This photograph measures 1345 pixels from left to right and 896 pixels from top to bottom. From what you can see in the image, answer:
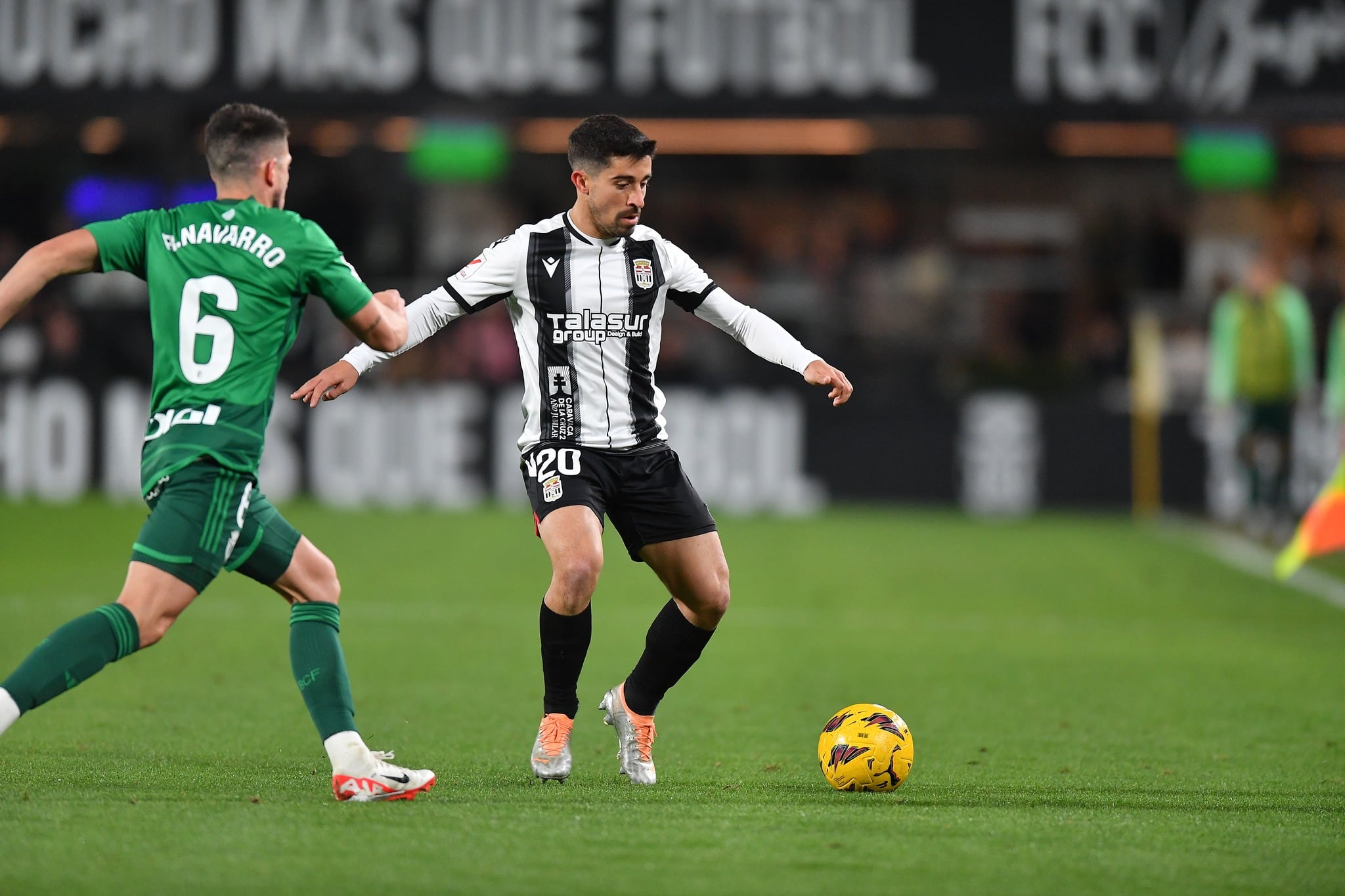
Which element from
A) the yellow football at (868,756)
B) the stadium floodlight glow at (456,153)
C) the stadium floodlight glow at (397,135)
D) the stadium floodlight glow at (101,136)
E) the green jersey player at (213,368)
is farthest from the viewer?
the stadium floodlight glow at (456,153)

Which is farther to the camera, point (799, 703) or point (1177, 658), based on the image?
point (1177, 658)

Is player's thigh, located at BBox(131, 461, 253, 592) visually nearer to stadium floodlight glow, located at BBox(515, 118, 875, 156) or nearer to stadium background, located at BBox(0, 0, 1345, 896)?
stadium background, located at BBox(0, 0, 1345, 896)

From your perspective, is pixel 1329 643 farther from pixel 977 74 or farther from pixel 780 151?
pixel 780 151

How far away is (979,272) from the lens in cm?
2175

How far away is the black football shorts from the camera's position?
571 cm

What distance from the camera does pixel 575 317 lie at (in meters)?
5.78

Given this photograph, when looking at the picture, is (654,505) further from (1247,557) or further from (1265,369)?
(1265,369)

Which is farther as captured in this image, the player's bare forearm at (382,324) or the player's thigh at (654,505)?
the player's thigh at (654,505)

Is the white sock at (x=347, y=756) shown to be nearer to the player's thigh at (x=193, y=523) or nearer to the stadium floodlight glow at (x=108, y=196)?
the player's thigh at (x=193, y=523)

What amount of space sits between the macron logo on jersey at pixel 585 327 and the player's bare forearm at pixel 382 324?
2.10 ft

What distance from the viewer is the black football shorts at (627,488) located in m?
5.71

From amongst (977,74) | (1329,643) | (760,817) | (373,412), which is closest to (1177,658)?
(1329,643)

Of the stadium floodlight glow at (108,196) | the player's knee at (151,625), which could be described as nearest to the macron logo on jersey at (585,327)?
the player's knee at (151,625)

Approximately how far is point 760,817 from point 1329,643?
5909 mm
